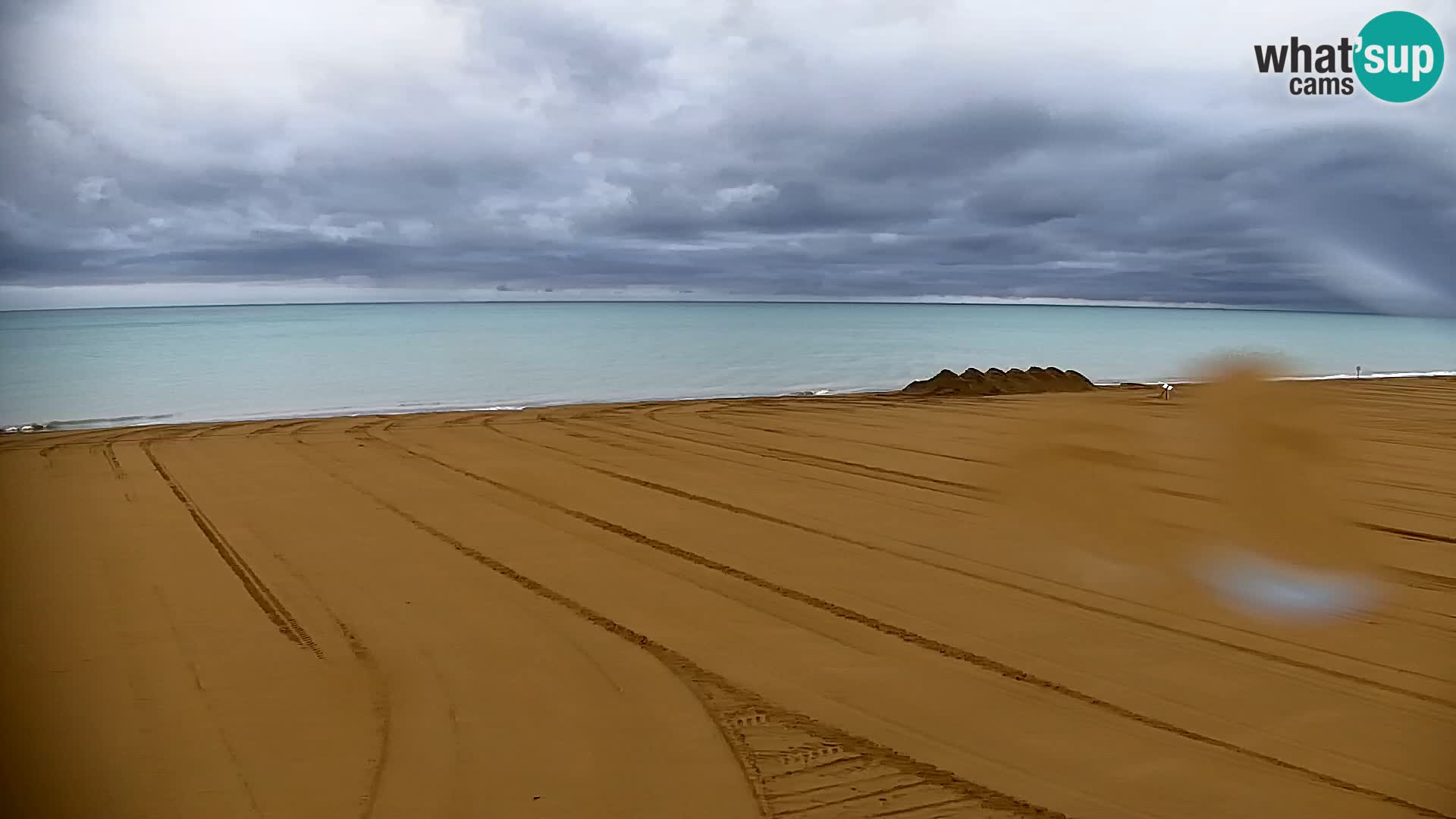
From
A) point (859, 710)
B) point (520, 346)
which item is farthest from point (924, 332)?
point (859, 710)

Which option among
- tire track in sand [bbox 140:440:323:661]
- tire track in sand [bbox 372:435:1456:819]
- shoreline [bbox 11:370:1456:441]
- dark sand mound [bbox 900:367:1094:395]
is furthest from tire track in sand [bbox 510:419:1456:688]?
dark sand mound [bbox 900:367:1094:395]

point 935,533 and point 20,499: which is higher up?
point 20,499

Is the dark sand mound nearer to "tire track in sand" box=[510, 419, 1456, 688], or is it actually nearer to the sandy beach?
the sandy beach

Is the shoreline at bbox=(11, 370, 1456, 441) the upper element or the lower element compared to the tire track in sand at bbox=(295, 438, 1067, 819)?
upper

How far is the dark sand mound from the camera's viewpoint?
1198 cm

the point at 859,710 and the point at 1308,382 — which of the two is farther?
the point at 1308,382

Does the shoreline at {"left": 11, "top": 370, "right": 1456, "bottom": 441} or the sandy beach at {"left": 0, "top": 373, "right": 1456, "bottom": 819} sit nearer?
the sandy beach at {"left": 0, "top": 373, "right": 1456, "bottom": 819}

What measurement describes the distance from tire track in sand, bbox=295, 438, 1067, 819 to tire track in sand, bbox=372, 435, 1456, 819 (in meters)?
0.60

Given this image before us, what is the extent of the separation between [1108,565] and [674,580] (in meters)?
1.82

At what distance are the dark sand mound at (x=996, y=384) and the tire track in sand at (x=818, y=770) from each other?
31.7 feet

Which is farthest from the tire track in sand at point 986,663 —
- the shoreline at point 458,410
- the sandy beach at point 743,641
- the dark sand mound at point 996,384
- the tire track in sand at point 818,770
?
the dark sand mound at point 996,384

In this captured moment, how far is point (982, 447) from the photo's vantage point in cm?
721

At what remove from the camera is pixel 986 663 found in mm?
2900

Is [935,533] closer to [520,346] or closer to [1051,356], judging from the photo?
[1051,356]
